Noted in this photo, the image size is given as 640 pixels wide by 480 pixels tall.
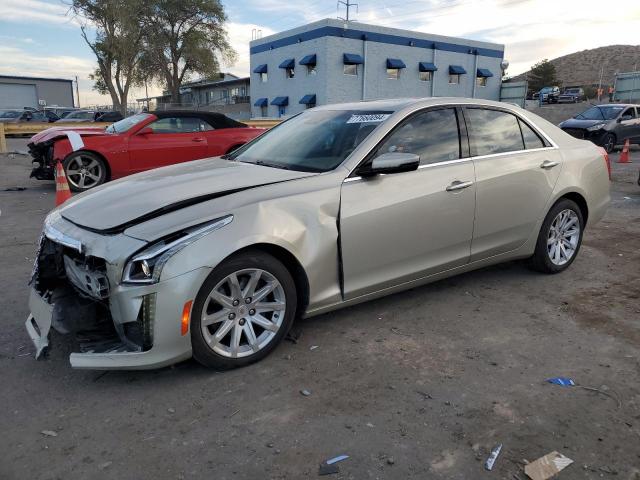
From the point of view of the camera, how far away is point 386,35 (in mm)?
34531

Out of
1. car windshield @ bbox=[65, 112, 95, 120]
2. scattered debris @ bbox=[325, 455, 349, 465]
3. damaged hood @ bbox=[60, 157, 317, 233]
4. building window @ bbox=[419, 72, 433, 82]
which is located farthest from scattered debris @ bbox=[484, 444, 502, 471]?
building window @ bbox=[419, 72, 433, 82]

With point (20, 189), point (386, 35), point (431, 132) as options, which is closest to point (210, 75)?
point (386, 35)

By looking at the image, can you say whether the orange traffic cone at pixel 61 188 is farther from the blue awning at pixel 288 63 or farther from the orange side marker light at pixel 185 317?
the blue awning at pixel 288 63

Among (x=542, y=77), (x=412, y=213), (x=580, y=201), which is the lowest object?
(x=580, y=201)

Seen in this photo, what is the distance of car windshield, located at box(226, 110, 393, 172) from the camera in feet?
12.5

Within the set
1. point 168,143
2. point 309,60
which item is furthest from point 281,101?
point 168,143

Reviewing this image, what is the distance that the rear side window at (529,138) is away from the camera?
4.67m

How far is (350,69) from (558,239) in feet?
101

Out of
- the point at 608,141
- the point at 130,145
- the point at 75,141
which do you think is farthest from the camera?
the point at 608,141

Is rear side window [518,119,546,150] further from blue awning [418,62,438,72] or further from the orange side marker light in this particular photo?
blue awning [418,62,438,72]

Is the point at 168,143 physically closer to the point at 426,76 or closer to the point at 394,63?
the point at 394,63

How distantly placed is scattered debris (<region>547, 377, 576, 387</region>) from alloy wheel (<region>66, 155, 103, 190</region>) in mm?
8375

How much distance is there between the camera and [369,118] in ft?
13.1

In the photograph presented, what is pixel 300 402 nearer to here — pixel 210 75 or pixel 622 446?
pixel 622 446
